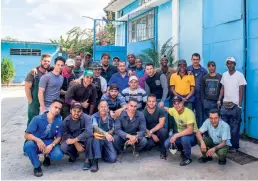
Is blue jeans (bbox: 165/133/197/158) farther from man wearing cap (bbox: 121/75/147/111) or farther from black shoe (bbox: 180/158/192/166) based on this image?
man wearing cap (bbox: 121/75/147/111)

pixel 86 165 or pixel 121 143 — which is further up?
pixel 121 143

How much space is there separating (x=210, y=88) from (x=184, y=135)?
1.38 meters

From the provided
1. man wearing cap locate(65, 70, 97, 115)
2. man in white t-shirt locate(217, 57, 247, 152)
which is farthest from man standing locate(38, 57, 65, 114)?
man in white t-shirt locate(217, 57, 247, 152)

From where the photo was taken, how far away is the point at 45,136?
4.52 m

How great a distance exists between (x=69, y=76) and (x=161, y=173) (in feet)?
8.87

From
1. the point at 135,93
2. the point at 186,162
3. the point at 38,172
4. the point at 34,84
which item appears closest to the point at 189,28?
the point at 135,93

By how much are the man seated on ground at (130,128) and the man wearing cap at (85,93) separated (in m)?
0.66

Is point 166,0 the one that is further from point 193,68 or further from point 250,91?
point 250,91

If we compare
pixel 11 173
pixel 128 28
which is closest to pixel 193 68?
pixel 11 173

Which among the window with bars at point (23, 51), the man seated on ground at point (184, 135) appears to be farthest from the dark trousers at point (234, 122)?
the window with bars at point (23, 51)

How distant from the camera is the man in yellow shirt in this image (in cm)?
576

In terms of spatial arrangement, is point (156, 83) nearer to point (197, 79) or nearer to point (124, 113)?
point (197, 79)

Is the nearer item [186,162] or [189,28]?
[186,162]

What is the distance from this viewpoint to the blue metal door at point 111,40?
40.4ft
